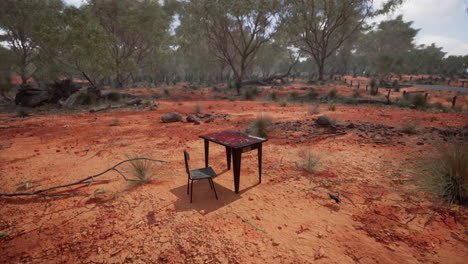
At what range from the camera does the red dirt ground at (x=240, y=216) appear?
2.44 metres

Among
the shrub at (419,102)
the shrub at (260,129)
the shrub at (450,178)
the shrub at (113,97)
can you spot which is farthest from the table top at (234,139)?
the shrub at (113,97)

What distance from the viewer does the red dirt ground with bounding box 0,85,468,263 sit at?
2443 mm

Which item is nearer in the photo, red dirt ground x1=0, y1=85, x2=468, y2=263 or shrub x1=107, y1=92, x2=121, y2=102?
red dirt ground x1=0, y1=85, x2=468, y2=263

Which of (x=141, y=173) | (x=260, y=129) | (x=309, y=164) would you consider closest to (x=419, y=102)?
(x=260, y=129)

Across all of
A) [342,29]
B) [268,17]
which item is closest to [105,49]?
[268,17]

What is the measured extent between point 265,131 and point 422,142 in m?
4.51

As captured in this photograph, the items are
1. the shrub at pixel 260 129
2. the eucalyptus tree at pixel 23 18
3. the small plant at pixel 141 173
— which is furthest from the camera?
the eucalyptus tree at pixel 23 18

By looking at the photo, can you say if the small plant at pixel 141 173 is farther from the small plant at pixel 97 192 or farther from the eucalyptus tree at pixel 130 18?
the eucalyptus tree at pixel 130 18

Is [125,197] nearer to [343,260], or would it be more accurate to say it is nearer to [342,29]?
[343,260]

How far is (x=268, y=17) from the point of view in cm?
2312

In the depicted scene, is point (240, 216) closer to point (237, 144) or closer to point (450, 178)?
point (237, 144)

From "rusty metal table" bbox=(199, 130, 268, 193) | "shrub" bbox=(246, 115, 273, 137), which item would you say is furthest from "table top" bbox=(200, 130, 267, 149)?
"shrub" bbox=(246, 115, 273, 137)

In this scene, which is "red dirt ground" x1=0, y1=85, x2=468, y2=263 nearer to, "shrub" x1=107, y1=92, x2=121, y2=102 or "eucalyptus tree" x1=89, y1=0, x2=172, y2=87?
"shrub" x1=107, y1=92, x2=121, y2=102

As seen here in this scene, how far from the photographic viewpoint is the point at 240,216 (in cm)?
313
